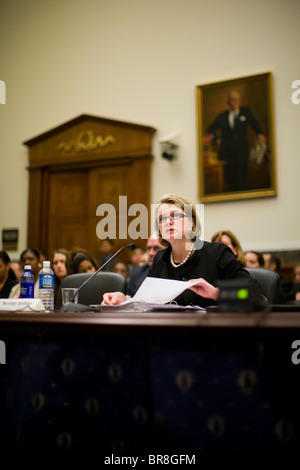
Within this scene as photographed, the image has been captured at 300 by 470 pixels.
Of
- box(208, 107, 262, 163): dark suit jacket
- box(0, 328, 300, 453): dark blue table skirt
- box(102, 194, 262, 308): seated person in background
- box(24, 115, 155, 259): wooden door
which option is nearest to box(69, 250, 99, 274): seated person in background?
box(102, 194, 262, 308): seated person in background

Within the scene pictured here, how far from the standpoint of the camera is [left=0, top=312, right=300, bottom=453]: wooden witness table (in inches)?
45.8

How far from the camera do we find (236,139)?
20.0ft

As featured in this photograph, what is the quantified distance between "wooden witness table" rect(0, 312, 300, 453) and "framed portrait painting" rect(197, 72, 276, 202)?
4.88m

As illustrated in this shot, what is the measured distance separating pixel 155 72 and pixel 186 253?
488 centimetres

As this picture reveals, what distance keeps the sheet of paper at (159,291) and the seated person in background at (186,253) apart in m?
0.41

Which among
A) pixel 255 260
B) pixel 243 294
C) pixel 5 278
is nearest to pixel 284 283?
pixel 255 260

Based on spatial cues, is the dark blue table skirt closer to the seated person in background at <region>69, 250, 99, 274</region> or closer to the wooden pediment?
the seated person in background at <region>69, 250, 99, 274</region>

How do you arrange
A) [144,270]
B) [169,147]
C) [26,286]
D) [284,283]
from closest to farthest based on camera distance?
[26,286] → [144,270] → [284,283] → [169,147]

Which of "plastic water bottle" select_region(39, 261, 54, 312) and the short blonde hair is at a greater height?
the short blonde hair

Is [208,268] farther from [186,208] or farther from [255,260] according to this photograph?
[255,260]

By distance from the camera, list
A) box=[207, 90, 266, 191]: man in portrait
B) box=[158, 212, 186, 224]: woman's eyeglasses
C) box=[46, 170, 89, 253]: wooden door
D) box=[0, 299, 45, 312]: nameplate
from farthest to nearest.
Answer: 1. box=[46, 170, 89, 253]: wooden door
2. box=[207, 90, 266, 191]: man in portrait
3. box=[158, 212, 186, 224]: woman's eyeglasses
4. box=[0, 299, 45, 312]: nameplate

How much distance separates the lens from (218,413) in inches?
47.1

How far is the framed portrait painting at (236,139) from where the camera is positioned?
5.93 metres

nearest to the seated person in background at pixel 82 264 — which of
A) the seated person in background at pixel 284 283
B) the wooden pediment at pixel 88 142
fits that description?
the seated person in background at pixel 284 283
